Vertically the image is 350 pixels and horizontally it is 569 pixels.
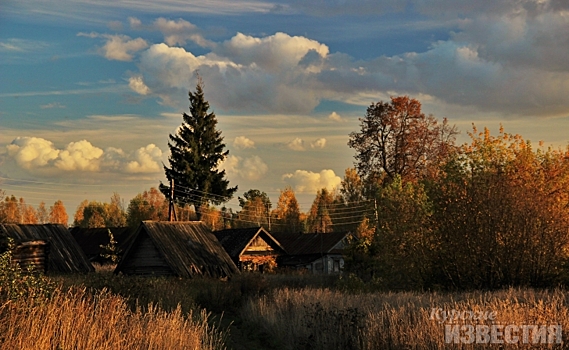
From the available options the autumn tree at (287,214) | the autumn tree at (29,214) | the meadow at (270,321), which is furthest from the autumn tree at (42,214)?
the meadow at (270,321)

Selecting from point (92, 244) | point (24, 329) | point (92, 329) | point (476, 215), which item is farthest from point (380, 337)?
point (92, 244)

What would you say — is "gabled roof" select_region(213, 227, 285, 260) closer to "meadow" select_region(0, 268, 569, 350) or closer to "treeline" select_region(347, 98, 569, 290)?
"treeline" select_region(347, 98, 569, 290)

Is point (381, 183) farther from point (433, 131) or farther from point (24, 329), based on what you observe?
point (24, 329)

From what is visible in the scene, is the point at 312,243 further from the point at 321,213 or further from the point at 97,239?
the point at 321,213

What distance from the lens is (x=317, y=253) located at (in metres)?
58.0

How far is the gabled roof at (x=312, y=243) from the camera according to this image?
58.2 metres

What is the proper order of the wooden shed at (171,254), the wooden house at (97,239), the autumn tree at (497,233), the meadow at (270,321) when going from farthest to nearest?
the wooden house at (97,239)
the wooden shed at (171,254)
the autumn tree at (497,233)
the meadow at (270,321)

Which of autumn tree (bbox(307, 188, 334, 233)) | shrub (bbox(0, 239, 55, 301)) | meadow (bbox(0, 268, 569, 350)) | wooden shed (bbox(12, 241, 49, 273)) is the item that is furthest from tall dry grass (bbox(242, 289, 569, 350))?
autumn tree (bbox(307, 188, 334, 233))

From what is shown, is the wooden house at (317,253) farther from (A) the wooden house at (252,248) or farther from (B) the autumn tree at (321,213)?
(B) the autumn tree at (321,213)

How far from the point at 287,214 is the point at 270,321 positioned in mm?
76826

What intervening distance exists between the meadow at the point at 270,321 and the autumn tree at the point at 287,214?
2781 inches

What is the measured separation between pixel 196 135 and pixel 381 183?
73.5ft

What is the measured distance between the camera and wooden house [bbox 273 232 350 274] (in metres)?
58.0

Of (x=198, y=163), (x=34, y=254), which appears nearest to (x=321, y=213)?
(x=198, y=163)
